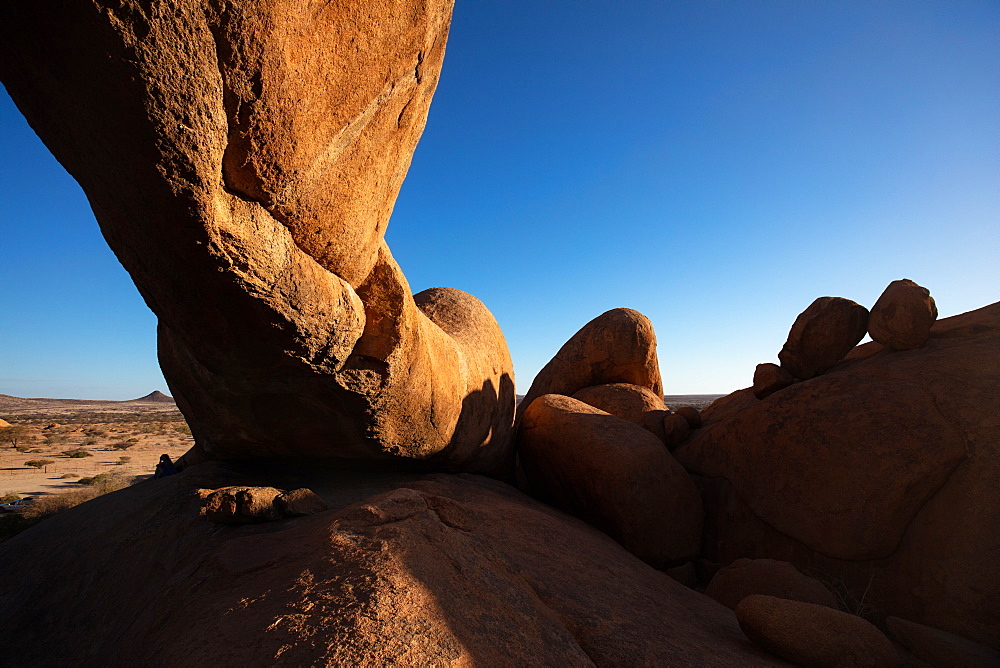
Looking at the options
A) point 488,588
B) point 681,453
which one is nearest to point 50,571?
point 488,588

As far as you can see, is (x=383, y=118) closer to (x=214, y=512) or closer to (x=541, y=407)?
(x=214, y=512)

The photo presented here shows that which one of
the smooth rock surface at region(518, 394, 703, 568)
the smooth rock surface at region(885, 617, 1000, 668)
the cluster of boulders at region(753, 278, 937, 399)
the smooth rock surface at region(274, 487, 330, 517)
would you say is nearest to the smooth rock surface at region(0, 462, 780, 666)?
the smooth rock surface at region(274, 487, 330, 517)

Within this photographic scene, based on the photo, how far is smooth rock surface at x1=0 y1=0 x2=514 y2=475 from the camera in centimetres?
149

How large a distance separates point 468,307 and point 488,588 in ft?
11.3

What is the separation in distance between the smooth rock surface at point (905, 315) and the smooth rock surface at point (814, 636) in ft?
11.2

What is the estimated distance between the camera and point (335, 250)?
2.40 metres

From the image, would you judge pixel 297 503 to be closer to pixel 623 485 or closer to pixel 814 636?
pixel 814 636

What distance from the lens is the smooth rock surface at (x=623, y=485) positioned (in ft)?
13.8

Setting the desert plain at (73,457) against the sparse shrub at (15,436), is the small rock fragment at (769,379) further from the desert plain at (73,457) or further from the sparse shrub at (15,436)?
the sparse shrub at (15,436)

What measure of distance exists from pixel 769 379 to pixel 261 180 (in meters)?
5.10

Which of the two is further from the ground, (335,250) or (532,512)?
(335,250)

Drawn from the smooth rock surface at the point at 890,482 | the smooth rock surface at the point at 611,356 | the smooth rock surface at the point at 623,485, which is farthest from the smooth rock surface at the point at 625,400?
the smooth rock surface at the point at 890,482

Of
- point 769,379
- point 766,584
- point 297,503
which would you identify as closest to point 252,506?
point 297,503

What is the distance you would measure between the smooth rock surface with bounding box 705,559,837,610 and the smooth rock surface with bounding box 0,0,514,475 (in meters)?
2.34
